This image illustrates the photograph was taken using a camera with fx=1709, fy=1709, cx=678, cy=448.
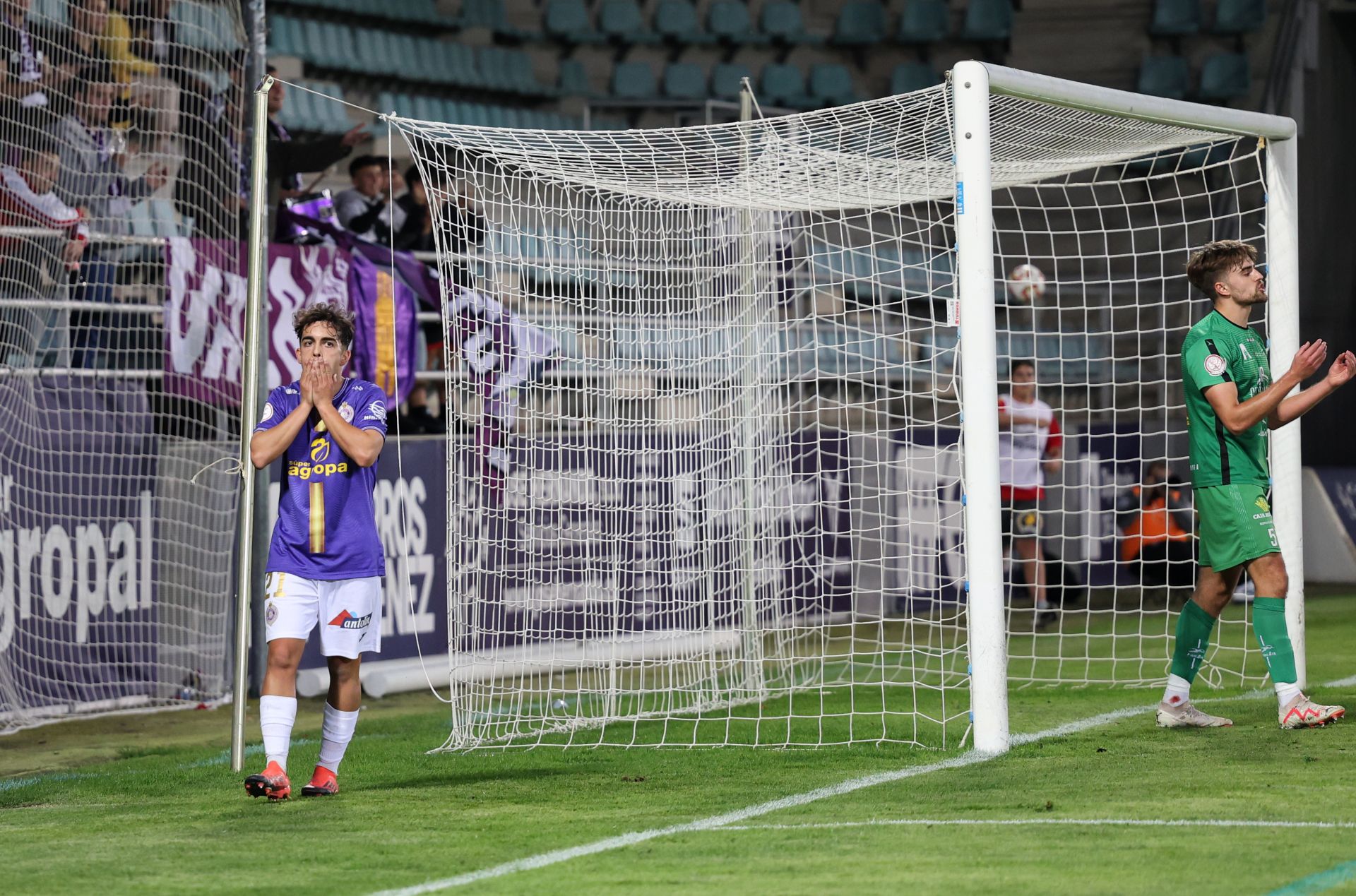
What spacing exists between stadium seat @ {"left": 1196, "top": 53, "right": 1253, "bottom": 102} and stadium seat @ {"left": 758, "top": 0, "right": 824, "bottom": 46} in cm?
496

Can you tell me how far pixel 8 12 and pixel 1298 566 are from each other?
7.43m

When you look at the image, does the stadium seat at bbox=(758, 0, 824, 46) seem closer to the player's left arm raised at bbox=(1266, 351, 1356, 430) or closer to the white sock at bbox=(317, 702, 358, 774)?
the player's left arm raised at bbox=(1266, 351, 1356, 430)

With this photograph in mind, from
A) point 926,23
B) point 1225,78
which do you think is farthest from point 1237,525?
point 926,23

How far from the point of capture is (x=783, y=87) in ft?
72.0

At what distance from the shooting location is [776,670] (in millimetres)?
10945

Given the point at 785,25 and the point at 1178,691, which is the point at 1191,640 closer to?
the point at 1178,691

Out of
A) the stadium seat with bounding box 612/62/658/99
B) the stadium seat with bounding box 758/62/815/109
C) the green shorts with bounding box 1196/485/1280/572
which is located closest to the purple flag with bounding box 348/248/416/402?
the green shorts with bounding box 1196/485/1280/572

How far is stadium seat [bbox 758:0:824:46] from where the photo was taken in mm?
22531

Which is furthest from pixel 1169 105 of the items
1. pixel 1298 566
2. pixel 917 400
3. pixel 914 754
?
pixel 917 400

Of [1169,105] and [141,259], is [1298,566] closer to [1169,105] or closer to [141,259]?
[1169,105]

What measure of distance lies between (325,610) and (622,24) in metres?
17.2

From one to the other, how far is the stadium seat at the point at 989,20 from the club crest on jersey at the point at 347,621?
17.3m

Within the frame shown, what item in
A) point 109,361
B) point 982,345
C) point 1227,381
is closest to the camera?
point 982,345

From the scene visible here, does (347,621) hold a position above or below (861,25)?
below
